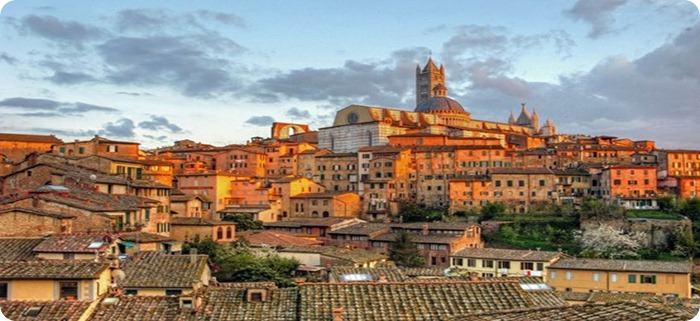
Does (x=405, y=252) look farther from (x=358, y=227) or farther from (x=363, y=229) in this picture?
(x=358, y=227)

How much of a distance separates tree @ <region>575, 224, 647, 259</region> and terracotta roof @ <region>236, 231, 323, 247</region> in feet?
55.0

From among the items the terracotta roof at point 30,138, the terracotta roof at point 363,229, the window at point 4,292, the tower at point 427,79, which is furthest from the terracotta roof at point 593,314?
the tower at point 427,79

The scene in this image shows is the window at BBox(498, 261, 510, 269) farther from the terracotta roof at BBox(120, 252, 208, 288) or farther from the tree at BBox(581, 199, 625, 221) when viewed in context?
the terracotta roof at BBox(120, 252, 208, 288)

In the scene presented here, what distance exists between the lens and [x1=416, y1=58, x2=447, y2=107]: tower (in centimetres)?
11175

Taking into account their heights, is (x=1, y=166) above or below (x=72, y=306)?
above

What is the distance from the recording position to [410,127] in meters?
77.2

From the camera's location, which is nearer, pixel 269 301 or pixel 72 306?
pixel 72 306

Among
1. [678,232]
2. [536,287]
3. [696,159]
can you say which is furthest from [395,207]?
[536,287]

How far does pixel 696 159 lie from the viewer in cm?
6328

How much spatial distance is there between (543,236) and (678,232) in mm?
8223

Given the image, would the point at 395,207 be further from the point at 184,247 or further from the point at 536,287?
the point at 536,287

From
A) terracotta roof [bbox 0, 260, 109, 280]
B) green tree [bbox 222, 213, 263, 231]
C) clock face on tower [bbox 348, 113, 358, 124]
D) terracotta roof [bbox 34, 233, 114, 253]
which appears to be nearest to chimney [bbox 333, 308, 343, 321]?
terracotta roof [bbox 0, 260, 109, 280]

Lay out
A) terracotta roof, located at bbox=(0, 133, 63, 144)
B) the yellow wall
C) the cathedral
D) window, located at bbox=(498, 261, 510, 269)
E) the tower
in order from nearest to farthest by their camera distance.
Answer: the yellow wall, window, located at bbox=(498, 261, 510, 269), terracotta roof, located at bbox=(0, 133, 63, 144), the cathedral, the tower

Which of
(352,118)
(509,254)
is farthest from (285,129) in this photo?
(509,254)
